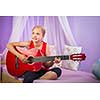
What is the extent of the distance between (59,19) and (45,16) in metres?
0.12

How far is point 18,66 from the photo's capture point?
1.99 meters

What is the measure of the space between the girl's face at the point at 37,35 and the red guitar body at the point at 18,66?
203 millimetres

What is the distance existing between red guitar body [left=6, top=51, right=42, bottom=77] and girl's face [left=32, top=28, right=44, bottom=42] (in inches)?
8.0

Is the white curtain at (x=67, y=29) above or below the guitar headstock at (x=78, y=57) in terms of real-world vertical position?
above

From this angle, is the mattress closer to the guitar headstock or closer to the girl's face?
the guitar headstock

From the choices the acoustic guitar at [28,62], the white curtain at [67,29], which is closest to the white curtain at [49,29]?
the white curtain at [67,29]

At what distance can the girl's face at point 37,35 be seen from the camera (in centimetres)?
200

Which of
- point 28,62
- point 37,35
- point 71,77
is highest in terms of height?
point 37,35

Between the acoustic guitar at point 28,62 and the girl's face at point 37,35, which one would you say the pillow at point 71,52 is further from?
the girl's face at point 37,35

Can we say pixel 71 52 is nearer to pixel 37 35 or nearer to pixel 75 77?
pixel 75 77

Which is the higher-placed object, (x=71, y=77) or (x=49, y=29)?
(x=49, y=29)

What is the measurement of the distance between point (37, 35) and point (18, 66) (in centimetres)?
31

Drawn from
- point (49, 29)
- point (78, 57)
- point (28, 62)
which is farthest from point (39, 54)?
point (78, 57)

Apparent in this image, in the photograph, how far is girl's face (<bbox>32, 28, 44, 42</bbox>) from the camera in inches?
78.9
